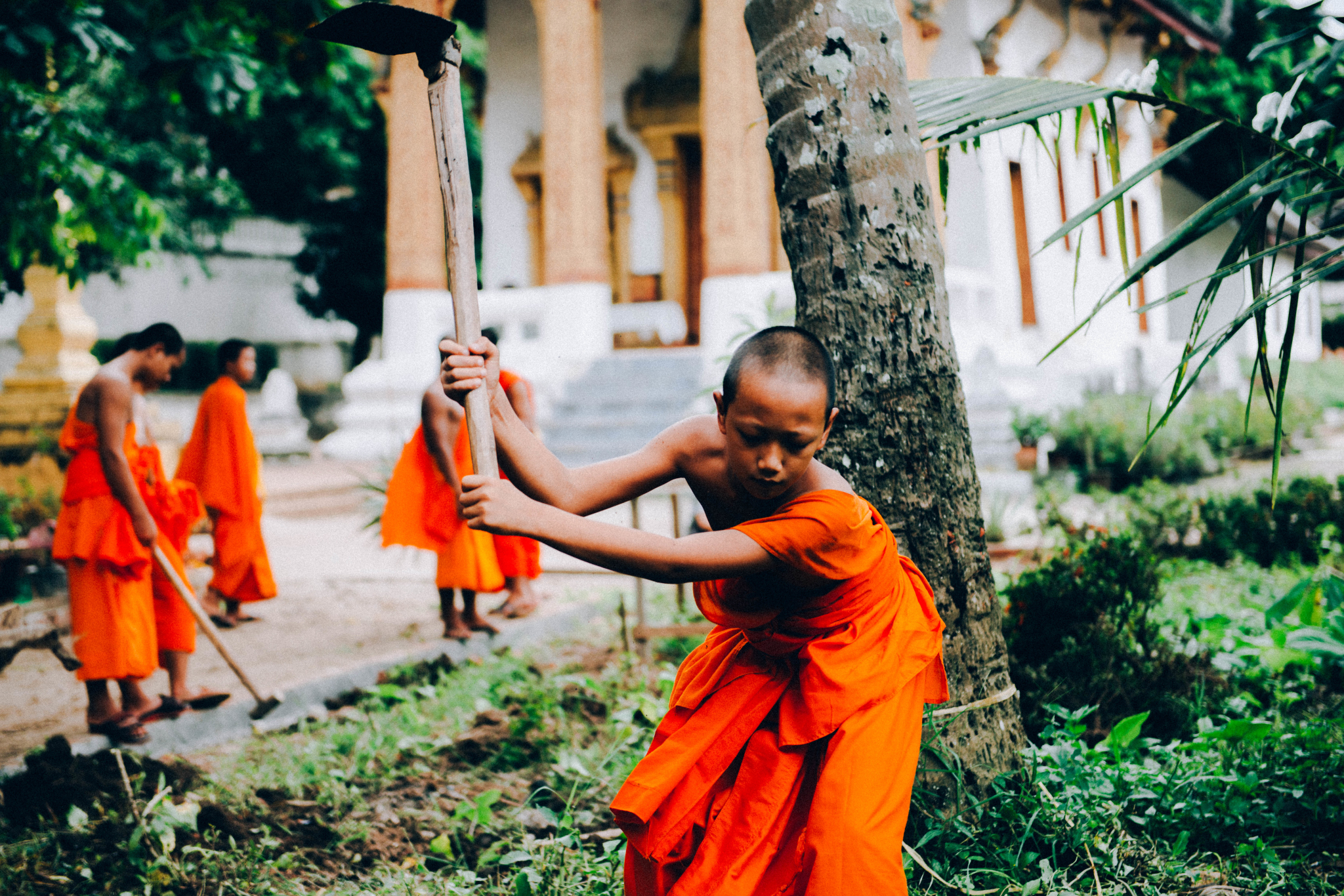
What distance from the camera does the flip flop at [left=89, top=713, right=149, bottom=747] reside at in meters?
4.06

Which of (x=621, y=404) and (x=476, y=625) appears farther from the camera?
(x=621, y=404)

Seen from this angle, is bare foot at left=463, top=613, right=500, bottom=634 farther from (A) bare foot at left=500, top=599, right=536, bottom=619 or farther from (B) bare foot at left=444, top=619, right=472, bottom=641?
A: (A) bare foot at left=500, top=599, right=536, bottom=619

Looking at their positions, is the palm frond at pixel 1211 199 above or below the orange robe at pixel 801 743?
above

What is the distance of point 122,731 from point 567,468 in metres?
2.89

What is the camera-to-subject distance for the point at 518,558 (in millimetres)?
5867

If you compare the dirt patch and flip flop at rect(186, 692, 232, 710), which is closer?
the dirt patch

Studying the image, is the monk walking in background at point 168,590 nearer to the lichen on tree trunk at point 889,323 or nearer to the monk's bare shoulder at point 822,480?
the lichen on tree trunk at point 889,323

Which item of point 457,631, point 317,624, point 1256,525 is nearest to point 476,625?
point 457,631

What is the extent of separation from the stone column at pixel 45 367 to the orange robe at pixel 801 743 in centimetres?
895

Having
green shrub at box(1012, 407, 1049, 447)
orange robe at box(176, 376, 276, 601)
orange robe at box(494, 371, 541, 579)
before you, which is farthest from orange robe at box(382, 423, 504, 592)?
green shrub at box(1012, 407, 1049, 447)

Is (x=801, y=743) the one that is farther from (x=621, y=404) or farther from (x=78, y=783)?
(x=621, y=404)

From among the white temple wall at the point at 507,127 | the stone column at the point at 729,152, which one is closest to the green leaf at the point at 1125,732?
the stone column at the point at 729,152

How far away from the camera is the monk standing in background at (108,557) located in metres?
4.16

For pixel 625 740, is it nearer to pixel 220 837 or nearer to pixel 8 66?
pixel 220 837
